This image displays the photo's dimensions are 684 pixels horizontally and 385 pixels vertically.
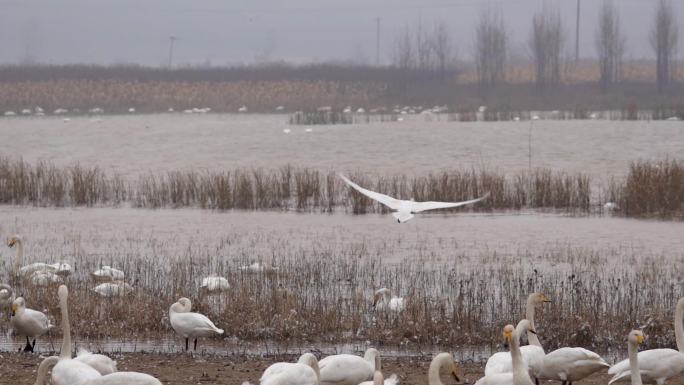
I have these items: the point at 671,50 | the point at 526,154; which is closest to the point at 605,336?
the point at 526,154

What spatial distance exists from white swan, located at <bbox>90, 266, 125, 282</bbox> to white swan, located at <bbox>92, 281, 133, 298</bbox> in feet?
2.51

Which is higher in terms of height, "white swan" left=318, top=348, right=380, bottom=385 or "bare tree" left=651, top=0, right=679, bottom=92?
"bare tree" left=651, top=0, right=679, bottom=92

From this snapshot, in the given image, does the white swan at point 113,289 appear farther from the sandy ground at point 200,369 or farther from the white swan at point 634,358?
the white swan at point 634,358

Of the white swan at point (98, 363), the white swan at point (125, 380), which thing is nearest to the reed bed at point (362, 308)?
the white swan at point (98, 363)

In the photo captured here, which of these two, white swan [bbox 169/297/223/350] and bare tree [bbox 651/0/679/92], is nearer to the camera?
white swan [bbox 169/297/223/350]

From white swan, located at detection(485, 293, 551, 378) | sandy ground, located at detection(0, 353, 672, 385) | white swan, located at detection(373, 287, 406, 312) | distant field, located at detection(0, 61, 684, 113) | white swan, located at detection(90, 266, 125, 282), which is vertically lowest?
sandy ground, located at detection(0, 353, 672, 385)

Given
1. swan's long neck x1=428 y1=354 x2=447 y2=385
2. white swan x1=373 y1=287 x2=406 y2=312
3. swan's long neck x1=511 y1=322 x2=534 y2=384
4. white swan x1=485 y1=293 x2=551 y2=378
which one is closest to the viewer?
swan's long neck x1=428 y1=354 x2=447 y2=385

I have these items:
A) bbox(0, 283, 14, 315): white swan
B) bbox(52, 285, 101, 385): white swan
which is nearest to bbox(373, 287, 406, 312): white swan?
bbox(0, 283, 14, 315): white swan

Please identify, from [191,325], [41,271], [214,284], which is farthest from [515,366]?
[41,271]

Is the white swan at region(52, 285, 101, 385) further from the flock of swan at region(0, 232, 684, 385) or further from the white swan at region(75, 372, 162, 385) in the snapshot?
the white swan at region(75, 372, 162, 385)

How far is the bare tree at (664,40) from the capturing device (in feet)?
234

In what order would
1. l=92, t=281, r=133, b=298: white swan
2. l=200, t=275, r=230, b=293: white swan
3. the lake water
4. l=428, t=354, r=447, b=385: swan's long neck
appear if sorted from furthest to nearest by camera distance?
the lake water, l=200, t=275, r=230, b=293: white swan, l=92, t=281, r=133, b=298: white swan, l=428, t=354, r=447, b=385: swan's long neck

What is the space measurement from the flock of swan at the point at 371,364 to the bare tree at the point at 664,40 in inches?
2499

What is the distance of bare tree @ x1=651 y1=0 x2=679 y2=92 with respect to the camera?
2803 inches
